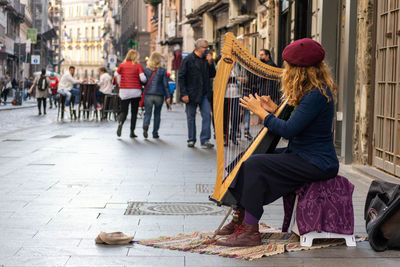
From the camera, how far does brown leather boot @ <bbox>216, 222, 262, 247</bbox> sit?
18.6ft

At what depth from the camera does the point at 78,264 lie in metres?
5.02

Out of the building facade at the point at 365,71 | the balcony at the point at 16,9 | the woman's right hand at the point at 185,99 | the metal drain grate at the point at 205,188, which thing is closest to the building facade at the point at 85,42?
the balcony at the point at 16,9

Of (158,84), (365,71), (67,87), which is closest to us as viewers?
(365,71)

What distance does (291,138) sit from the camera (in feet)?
18.9

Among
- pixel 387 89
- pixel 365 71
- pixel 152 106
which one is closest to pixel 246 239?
pixel 387 89

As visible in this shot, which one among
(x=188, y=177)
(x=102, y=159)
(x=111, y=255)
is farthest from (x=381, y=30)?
(x=111, y=255)

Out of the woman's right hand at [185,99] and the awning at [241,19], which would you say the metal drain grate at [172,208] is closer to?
the woman's right hand at [185,99]

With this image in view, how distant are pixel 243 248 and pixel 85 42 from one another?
184 m

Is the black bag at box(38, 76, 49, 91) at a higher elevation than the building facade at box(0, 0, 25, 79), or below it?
below

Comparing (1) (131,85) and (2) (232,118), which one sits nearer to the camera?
(2) (232,118)

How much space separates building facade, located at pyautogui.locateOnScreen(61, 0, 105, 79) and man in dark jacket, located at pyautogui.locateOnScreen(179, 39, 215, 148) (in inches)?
6427

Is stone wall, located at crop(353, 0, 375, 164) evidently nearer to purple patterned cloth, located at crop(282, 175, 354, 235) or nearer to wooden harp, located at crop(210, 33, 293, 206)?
wooden harp, located at crop(210, 33, 293, 206)

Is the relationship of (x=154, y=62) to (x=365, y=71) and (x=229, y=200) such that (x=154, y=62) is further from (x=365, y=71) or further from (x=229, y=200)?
(x=229, y=200)

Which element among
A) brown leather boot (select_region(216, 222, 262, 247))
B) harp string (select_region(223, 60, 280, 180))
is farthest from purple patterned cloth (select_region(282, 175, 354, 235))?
harp string (select_region(223, 60, 280, 180))
